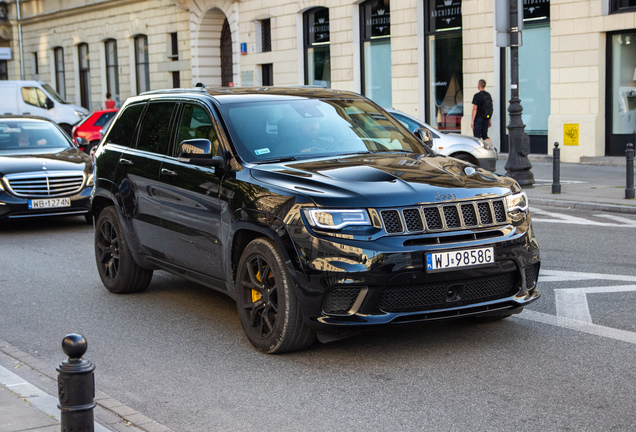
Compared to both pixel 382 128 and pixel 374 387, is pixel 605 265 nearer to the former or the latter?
pixel 382 128

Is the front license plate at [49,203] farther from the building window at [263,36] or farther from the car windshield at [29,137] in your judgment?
the building window at [263,36]

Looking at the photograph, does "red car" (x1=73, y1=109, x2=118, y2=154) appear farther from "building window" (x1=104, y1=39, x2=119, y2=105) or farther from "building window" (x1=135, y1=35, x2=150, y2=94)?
"building window" (x1=104, y1=39, x2=119, y2=105)

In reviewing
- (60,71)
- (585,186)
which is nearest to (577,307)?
(585,186)

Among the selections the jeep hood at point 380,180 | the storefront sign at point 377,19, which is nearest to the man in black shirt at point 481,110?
the storefront sign at point 377,19

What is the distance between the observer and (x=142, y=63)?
128ft

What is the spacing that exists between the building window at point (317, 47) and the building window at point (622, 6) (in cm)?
1043

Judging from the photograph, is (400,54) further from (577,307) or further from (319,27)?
(577,307)

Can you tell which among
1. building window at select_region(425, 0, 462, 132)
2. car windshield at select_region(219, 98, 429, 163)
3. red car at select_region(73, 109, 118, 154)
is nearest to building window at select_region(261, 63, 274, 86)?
red car at select_region(73, 109, 118, 154)

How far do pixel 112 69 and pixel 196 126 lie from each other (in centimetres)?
3619

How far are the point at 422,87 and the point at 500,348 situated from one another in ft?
65.2

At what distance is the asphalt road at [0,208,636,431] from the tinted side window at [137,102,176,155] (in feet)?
4.29

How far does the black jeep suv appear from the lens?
5285 millimetres

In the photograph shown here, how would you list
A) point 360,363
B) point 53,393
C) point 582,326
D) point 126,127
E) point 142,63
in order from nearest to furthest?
point 53,393 → point 360,363 → point 582,326 → point 126,127 → point 142,63

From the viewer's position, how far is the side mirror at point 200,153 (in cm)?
612
